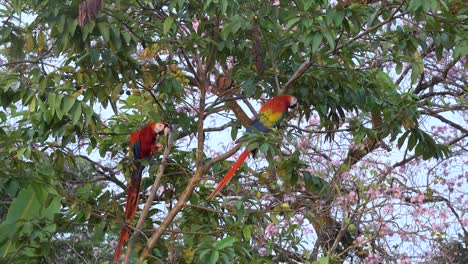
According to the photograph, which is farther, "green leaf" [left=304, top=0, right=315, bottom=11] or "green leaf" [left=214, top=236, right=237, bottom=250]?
Result: "green leaf" [left=214, top=236, right=237, bottom=250]

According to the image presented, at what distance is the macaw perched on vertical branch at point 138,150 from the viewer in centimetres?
279

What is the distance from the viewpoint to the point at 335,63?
9.10 ft

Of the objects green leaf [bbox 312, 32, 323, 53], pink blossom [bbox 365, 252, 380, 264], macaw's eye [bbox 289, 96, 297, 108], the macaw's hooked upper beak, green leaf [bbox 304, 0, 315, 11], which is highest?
pink blossom [bbox 365, 252, 380, 264]

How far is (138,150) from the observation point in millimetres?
2844

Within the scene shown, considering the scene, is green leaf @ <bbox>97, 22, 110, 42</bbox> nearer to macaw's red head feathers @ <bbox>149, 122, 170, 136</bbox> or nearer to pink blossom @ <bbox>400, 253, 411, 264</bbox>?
macaw's red head feathers @ <bbox>149, 122, 170, 136</bbox>

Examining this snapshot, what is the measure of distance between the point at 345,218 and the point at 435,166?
103 cm

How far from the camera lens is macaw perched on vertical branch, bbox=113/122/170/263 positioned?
2.79 meters

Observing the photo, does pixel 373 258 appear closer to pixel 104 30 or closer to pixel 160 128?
pixel 160 128

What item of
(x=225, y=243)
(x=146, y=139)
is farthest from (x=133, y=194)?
(x=225, y=243)

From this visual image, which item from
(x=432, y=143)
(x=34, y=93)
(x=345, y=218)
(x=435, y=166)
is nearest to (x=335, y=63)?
(x=432, y=143)

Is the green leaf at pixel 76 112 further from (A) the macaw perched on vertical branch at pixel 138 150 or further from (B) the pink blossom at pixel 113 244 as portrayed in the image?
(B) the pink blossom at pixel 113 244

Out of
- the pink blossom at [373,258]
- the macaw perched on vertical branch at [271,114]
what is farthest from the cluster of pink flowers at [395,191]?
the macaw perched on vertical branch at [271,114]

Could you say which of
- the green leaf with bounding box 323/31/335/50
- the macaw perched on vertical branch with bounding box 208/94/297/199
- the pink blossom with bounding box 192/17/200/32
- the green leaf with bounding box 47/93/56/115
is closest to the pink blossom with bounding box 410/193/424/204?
the macaw perched on vertical branch with bounding box 208/94/297/199

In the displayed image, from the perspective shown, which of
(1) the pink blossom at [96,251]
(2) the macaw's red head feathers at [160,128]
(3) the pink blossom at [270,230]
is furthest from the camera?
(3) the pink blossom at [270,230]
